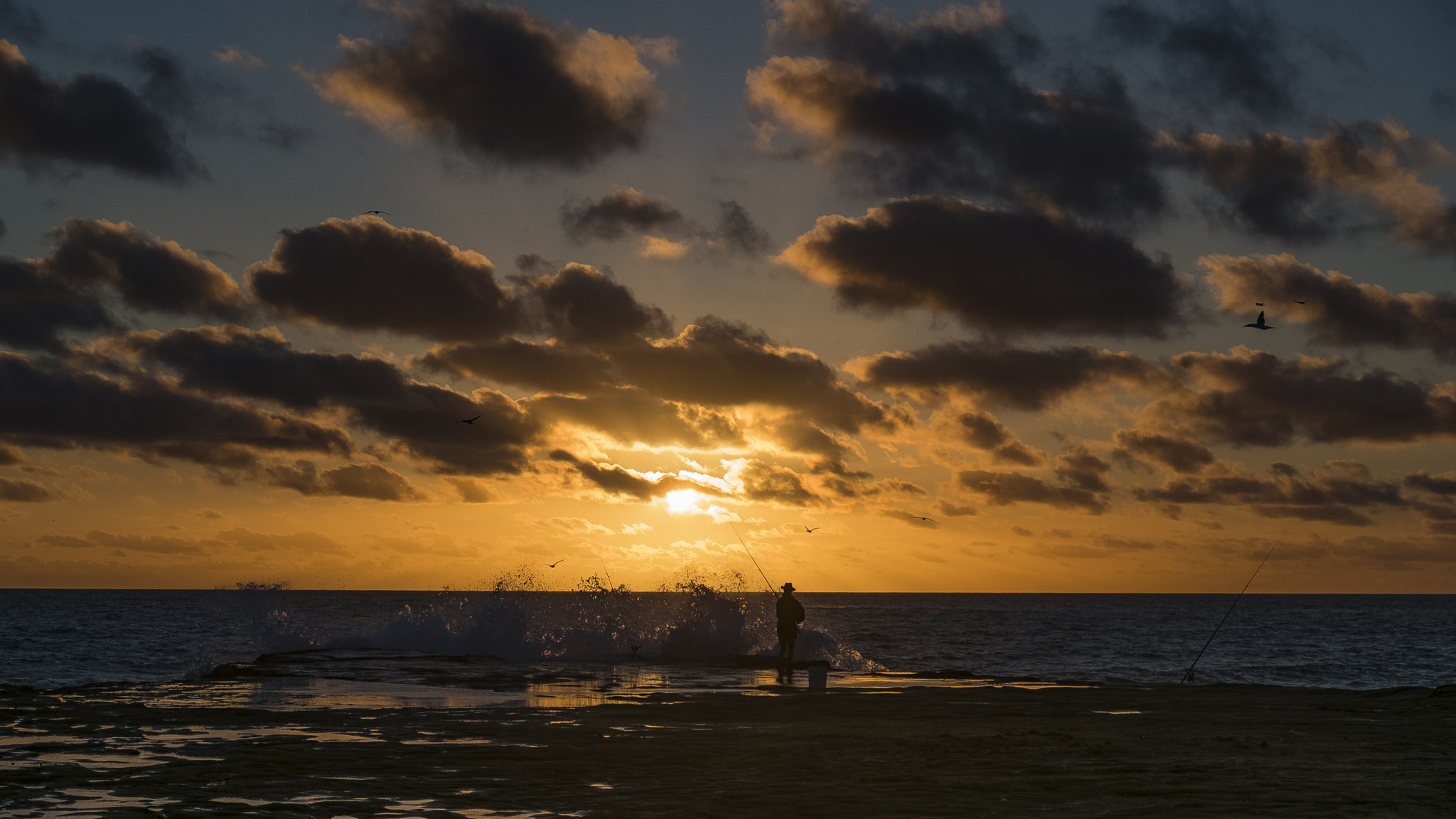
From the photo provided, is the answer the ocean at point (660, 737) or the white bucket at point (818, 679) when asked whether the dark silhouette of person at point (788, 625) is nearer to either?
the ocean at point (660, 737)

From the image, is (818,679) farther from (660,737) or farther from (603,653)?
(603,653)

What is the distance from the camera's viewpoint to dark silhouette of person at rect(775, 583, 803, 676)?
25438 mm

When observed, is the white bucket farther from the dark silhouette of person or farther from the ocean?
the dark silhouette of person

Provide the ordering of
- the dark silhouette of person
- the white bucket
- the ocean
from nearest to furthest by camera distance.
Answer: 1. the ocean
2. the white bucket
3. the dark silhouette of person

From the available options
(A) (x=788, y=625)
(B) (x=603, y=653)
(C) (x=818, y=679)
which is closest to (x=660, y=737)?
(C) (x=818, y=679)

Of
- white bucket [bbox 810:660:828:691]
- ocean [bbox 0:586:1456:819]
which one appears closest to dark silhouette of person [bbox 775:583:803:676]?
ocean [bbox 0:586:1456:819]

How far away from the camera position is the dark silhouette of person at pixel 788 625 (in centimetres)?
2544

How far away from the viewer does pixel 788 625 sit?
2600cm

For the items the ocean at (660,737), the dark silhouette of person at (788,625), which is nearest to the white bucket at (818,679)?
the ocean at (660,737)

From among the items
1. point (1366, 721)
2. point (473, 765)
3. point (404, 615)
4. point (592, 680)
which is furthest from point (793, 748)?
point (404, 615)

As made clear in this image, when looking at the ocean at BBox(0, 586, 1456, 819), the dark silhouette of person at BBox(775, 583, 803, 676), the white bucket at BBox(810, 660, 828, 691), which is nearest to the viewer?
the ocean at BBox(0, 586, 1456, 819)

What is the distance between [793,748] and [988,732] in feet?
9.58

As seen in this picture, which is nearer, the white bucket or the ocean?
the ocean

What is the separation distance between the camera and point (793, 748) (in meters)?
12.4
